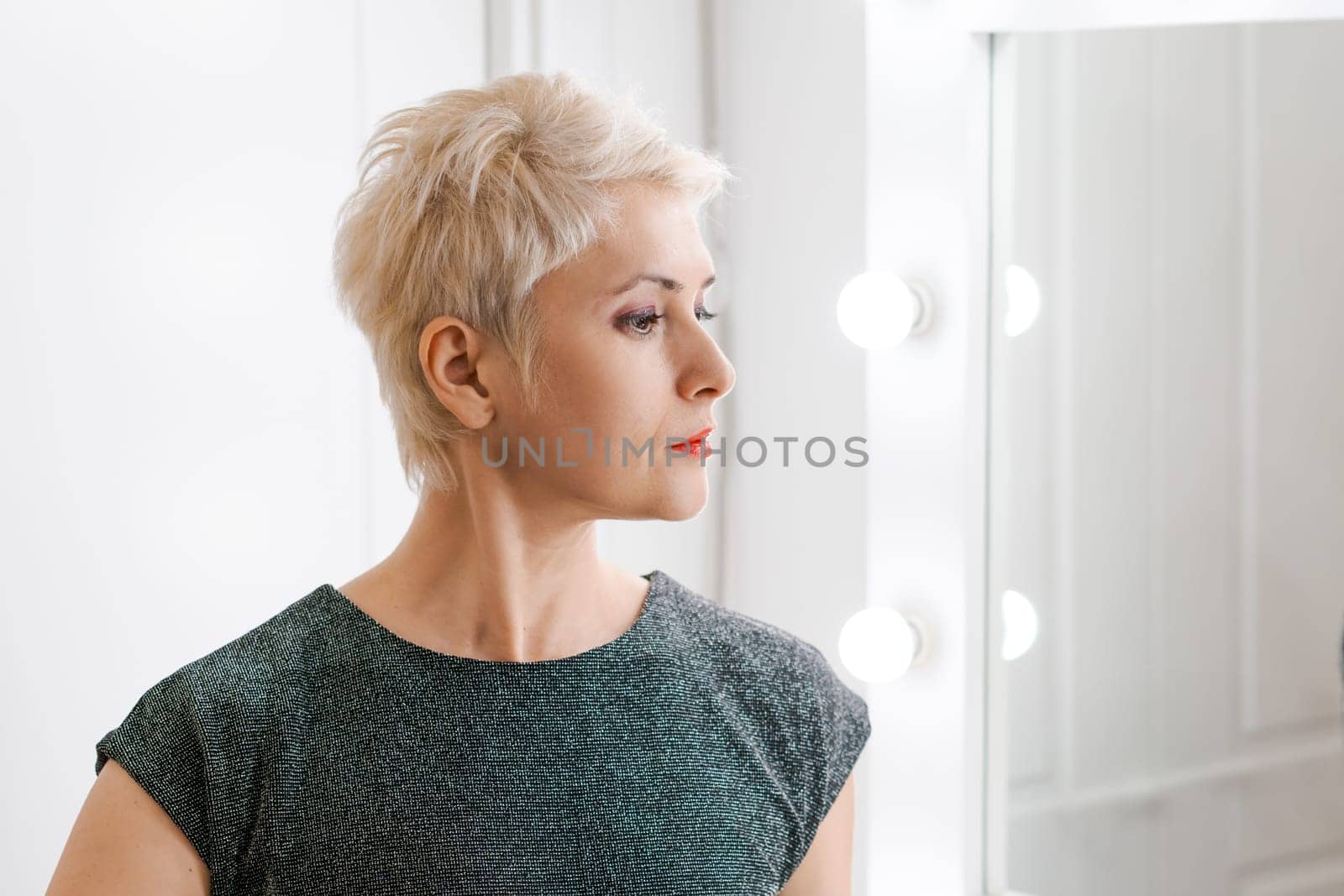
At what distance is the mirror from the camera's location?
70cm

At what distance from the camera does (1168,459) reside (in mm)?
755

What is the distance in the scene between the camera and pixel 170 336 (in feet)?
2.56

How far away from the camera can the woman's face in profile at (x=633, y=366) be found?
A: 606mm

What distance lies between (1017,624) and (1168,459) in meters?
0.14

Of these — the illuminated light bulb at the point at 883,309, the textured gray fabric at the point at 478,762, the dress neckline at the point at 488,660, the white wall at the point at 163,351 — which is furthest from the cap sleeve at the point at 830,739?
the white wall at the point at 163,351

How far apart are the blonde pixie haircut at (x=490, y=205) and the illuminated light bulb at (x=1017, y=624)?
345mm

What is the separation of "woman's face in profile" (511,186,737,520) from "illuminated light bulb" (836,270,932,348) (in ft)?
0.69

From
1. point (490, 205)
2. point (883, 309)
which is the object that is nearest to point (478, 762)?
point (490, 205)

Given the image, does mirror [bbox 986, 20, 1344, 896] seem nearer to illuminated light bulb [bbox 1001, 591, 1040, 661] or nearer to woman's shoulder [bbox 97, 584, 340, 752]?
illuminated light bulb [bbox 1001, 591, 1040, 661]

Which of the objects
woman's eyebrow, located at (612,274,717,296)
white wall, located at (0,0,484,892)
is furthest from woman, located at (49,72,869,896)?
white wall, located at (0,0,484,892)

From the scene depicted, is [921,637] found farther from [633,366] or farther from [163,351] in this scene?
[163,351]

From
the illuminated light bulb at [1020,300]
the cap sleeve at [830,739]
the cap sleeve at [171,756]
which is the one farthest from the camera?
the illuminated light bulb at [1020,300]

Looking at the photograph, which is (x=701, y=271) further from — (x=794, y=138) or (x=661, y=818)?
(x=794, y=138)

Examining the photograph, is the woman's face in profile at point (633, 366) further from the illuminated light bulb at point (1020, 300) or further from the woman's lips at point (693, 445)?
the illuminated light bulb at point (1020, 300)
